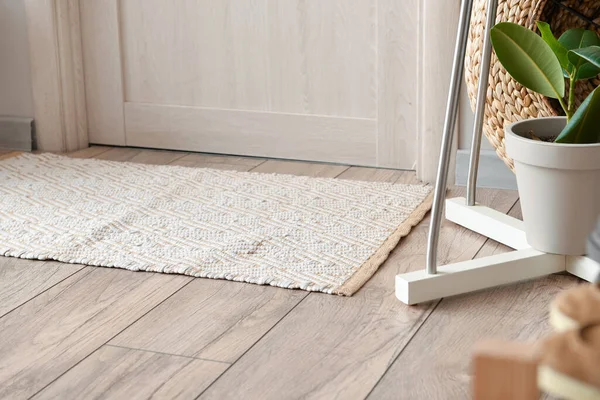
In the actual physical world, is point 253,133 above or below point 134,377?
above

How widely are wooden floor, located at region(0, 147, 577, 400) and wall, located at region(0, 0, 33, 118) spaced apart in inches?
40.7

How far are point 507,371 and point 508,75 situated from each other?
1.16 m

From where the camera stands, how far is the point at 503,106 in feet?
5.32

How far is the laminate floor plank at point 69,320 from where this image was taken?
3.78 feet

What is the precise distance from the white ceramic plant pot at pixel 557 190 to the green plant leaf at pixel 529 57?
9cm

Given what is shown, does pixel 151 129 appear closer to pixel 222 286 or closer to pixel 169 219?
pixel 169 219

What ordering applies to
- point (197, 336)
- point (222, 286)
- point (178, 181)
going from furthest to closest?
point (178, 181) < point (222, 286) < point (197, 336)

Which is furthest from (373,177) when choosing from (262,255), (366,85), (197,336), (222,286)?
(197,336)

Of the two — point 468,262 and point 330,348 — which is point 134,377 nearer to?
point 330,348

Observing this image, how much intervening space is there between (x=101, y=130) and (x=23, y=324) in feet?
4.18

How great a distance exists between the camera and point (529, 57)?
1306mm

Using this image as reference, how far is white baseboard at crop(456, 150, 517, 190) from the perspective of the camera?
1995 millimetres

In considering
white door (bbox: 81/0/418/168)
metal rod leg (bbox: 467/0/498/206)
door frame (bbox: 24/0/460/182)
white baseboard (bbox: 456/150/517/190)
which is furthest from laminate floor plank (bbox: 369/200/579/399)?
door frame (bbox: 24/0/460/182)

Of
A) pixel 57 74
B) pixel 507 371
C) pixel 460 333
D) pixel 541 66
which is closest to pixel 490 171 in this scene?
pixel 541 66
